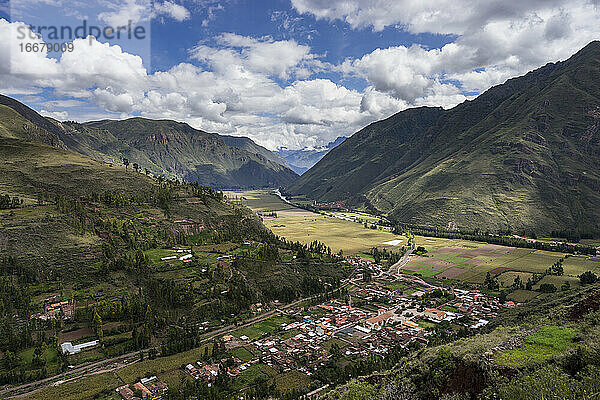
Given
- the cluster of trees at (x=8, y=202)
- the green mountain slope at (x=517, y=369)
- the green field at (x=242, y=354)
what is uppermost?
the cluster of trees at (x=8, y=202)

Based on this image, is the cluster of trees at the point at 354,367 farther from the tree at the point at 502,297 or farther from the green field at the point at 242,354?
the tree at the point at 502,297

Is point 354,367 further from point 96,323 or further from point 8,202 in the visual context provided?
point 8,202

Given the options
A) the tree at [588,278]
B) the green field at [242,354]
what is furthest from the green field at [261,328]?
the tree at [588,278]

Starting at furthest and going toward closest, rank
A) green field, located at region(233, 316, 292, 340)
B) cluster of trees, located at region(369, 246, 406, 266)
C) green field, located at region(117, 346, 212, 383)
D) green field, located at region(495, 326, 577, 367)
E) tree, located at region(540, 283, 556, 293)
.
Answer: cluster of trees, located at region(369, 246, 406, 266) → tree, located at region(540, 283, 556, 293) → green field, located at region(233, 316, 292, 340) → green field, located at region(117, 346, 212, 383) → green field, located at region(495, 326, 577, 367)

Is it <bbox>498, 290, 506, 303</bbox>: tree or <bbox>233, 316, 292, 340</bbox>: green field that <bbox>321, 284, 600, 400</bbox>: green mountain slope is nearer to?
<bbox>233, 316, 292, 340</bbox>: green field

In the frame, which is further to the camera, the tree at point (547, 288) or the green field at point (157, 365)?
the tree at point (547, 288)

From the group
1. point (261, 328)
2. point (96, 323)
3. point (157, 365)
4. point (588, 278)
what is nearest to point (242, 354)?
point (261, 328)

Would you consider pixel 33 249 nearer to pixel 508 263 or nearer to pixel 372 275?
pixel 372 275

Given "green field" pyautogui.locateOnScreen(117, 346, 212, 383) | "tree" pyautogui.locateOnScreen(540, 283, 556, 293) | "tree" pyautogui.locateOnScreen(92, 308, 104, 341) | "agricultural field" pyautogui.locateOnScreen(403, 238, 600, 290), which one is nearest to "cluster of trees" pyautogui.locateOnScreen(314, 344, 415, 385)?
"green field" pyautogui.locateOnScreen(117, 346, 212, 383)

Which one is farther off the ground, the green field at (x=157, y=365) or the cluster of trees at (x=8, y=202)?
the cluster of trees at (x=8, y=202)

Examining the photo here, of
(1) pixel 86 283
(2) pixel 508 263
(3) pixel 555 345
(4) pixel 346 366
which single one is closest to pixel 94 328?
(1) pixel 86 283

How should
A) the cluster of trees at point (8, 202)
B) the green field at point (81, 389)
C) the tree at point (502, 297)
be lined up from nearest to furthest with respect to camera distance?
the green field at point (81, 389), the tree at point (502, 297), the cluster of trees at point (8, 202)

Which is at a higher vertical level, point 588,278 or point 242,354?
point 588,278
